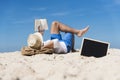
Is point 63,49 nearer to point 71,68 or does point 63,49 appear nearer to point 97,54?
point 97,54

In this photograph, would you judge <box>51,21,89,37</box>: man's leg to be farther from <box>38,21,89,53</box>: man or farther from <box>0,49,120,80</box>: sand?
<box>0,49,120,80</box>: sand

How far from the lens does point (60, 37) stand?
9.62m

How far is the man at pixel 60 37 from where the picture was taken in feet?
30.8

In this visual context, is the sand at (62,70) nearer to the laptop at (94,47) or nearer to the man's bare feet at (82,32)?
the laptop at (94,47)

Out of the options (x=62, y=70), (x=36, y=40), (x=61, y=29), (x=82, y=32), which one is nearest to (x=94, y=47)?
(x=82, y=32)

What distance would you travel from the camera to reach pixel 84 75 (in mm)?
A: 6137

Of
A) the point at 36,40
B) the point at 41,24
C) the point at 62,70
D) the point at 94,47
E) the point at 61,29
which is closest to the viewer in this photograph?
the point at 62,70

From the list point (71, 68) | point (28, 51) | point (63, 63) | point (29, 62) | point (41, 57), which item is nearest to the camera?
point (71, 68)

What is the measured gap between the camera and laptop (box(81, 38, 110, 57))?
8.45 m

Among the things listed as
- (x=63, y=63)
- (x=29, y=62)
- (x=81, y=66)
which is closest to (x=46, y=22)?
(x=29, y=62)

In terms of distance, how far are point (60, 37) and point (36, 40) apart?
76 centimetres

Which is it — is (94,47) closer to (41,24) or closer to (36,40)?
(36,40)

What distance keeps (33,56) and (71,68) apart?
8.95 feet

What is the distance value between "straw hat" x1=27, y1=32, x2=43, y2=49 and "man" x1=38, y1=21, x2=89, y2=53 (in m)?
0.13
